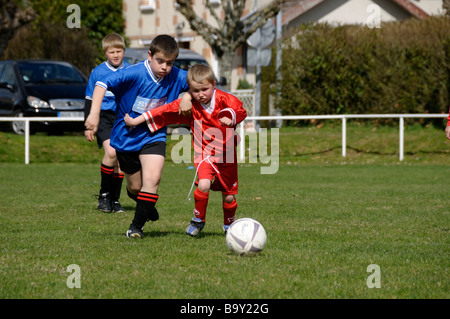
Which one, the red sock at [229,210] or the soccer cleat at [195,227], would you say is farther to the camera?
the red sock at [229,210]

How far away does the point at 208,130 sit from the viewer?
22.7 feet

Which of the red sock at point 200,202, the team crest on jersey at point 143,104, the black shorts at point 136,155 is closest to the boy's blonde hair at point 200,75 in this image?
the team crest on jersey at point 143,104

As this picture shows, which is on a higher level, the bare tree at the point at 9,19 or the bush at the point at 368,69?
the bare tree at the point at 9,19

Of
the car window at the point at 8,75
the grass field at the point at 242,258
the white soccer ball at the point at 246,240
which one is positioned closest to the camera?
the grass field at the point at 242,258

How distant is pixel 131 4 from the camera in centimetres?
3469

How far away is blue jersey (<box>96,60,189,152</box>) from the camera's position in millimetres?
6926

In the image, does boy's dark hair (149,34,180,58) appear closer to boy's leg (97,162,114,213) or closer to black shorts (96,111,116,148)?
black shorts (96,111,116,148)

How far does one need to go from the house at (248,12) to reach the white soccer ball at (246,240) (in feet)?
71.4

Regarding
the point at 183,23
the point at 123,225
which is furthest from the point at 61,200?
the point at 183,23

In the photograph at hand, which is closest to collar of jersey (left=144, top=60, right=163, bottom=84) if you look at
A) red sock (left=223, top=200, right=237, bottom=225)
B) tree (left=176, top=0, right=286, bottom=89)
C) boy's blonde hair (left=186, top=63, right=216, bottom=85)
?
boy's blonde hair (left=186, top=63, right=216, bottom=85)

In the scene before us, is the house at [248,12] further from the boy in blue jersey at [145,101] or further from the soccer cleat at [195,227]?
the soccer cleat at [195,227]

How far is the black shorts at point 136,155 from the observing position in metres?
7.06

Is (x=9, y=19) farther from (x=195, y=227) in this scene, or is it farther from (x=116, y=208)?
(x=195, y=227)

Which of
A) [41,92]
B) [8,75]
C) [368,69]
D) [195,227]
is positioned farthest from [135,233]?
[368,69]
